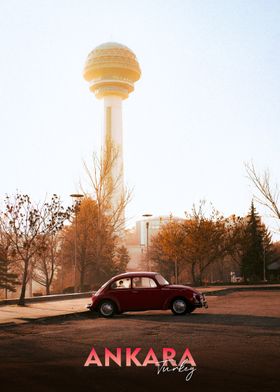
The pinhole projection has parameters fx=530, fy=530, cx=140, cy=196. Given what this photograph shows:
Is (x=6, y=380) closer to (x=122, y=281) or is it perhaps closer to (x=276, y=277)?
(x=122, y=281)

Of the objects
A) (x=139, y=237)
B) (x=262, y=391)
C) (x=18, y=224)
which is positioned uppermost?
(x=139, y=237)

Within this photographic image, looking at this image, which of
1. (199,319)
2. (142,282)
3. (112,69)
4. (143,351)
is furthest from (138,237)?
(143,351)

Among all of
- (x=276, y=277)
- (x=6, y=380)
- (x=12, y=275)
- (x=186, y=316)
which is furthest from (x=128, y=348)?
(x=276, y=277)

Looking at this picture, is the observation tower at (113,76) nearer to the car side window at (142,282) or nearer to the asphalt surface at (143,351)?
the car side window at (142,282)

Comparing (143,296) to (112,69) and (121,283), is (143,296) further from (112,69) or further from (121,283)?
(112,69)

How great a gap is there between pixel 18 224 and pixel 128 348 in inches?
617

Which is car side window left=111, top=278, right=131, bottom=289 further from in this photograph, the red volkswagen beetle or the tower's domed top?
the tower's domed top

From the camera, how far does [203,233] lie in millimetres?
50344

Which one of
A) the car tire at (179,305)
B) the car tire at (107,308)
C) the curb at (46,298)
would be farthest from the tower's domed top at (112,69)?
the car tire at (179,305)

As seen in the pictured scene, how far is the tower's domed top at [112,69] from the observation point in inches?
5394

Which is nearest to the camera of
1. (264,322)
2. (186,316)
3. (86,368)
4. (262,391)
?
(262,391)

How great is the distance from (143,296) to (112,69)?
4924 inches

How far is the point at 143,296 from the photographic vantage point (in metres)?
17.6

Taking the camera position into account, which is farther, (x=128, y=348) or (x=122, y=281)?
(x=122, y=281)
